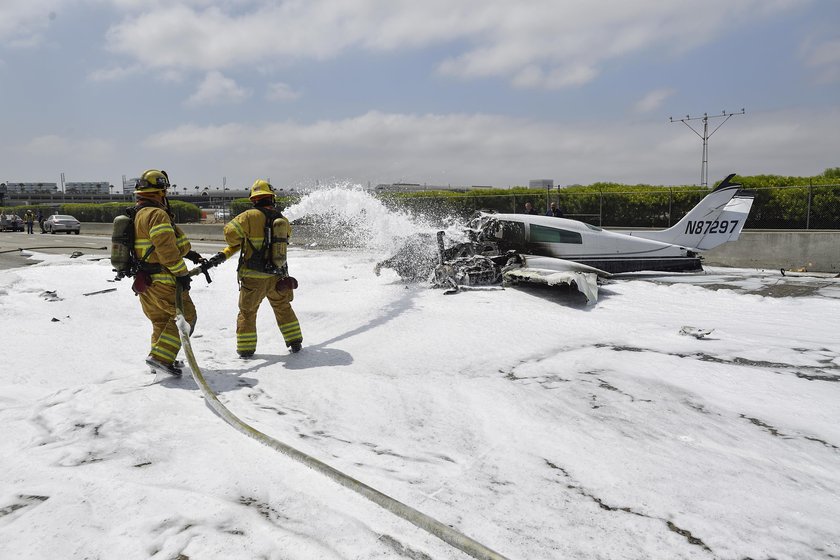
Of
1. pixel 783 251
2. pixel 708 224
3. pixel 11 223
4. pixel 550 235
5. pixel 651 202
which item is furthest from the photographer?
pixel 11 223

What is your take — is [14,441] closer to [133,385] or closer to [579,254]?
[133,385]

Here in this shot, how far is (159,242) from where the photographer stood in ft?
15.9

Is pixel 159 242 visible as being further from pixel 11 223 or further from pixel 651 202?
pixel 11 223

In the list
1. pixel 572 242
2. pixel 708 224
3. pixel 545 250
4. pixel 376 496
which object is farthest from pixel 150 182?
pixel 708 224

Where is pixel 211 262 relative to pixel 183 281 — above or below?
above

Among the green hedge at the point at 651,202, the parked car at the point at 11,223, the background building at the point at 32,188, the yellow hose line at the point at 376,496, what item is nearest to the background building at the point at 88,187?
the background building at the point at 32,188

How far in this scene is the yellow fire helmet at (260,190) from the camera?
19.2 feet

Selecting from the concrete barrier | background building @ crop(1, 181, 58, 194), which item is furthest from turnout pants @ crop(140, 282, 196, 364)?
background building @ crop(1, 181, 58, 194)

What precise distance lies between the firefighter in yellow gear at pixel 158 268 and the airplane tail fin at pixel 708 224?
1017cm

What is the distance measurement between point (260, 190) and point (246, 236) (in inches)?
22.7

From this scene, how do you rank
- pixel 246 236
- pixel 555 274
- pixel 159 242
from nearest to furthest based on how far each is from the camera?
1. pixel 159 242
2. pixel 246 236
3. pixel 555 274

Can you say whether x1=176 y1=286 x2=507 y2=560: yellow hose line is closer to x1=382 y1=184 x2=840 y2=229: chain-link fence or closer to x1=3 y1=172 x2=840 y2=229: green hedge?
x1=3 y1=172 x2=840 y2=229: green hedge

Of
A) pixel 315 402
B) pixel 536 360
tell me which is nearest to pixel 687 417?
pixel 536 360

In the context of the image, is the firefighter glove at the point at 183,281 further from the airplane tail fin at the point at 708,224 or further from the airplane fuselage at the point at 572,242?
the airplane tail fin at the point at 708,224
